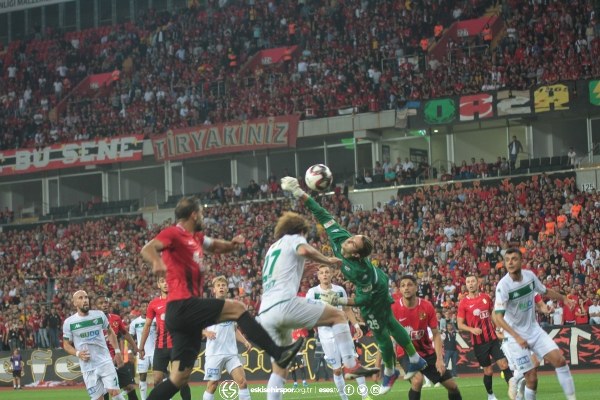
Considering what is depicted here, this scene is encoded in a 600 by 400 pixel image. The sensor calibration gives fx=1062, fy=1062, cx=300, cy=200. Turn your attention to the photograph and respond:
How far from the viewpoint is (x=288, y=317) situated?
41.2 feet

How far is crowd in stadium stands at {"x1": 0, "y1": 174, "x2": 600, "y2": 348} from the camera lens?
111ft

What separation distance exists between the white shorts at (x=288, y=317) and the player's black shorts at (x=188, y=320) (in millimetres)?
677

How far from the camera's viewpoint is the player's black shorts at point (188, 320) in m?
12.1

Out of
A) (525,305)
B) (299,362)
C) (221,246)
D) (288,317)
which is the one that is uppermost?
(221,246)

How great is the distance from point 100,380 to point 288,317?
614 centimetres

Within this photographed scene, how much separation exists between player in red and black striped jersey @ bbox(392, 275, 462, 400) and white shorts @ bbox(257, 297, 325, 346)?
3332 millimetres

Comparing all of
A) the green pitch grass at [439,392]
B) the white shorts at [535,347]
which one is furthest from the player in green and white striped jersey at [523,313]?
the green pitch grass at [439,392]

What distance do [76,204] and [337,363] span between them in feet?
131

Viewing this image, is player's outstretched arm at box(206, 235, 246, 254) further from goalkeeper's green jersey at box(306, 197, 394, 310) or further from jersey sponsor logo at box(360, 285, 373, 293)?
jersey sponsor logo at box(360, 285, 373, 293)

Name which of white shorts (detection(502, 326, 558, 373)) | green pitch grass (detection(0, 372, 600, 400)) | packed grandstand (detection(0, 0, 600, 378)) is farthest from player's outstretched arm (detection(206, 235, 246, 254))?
packed grandstand (detection(0, 0, 600, 378))

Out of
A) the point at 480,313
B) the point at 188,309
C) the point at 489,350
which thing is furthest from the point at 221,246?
the point at 489,350

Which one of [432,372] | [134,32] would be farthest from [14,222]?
[432,372]

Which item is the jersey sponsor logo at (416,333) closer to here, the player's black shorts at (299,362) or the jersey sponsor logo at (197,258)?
the jersey sponsor logo at (197,258)

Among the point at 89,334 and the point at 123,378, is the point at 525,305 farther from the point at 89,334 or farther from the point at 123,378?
the point at 123,378
